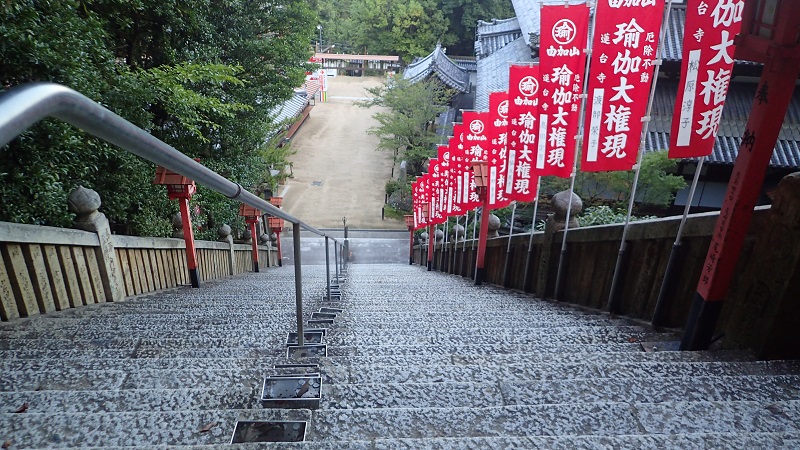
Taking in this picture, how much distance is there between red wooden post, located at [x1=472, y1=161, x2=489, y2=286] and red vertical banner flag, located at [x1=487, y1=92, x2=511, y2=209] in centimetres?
12

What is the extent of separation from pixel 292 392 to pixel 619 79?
416 cm

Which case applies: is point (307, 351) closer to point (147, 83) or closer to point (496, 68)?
point (147, 83)

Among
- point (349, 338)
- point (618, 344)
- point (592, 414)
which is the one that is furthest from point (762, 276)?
point (349, 338)

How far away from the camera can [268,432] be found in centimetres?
148

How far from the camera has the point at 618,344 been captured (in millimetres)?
2844

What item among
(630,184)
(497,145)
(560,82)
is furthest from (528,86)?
A: (630,184)

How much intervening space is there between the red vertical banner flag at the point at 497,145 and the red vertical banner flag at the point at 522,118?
770 millimetres

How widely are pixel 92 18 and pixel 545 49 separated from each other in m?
5.37

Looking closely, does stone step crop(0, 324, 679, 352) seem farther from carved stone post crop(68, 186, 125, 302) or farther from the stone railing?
carved stone post crop(68, 186, 125, 302)

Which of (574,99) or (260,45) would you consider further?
(260,45)

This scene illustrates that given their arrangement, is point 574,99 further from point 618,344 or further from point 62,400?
point 62,400

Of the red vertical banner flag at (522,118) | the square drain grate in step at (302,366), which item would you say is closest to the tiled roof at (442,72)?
the red vertical banner flag at (522,118)

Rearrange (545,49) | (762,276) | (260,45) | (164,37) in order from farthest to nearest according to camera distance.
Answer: (260,45)
(164,37)
(545,49)
(762,276)

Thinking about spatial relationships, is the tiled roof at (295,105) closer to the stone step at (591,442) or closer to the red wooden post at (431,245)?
the red wooden post at (431,245)
